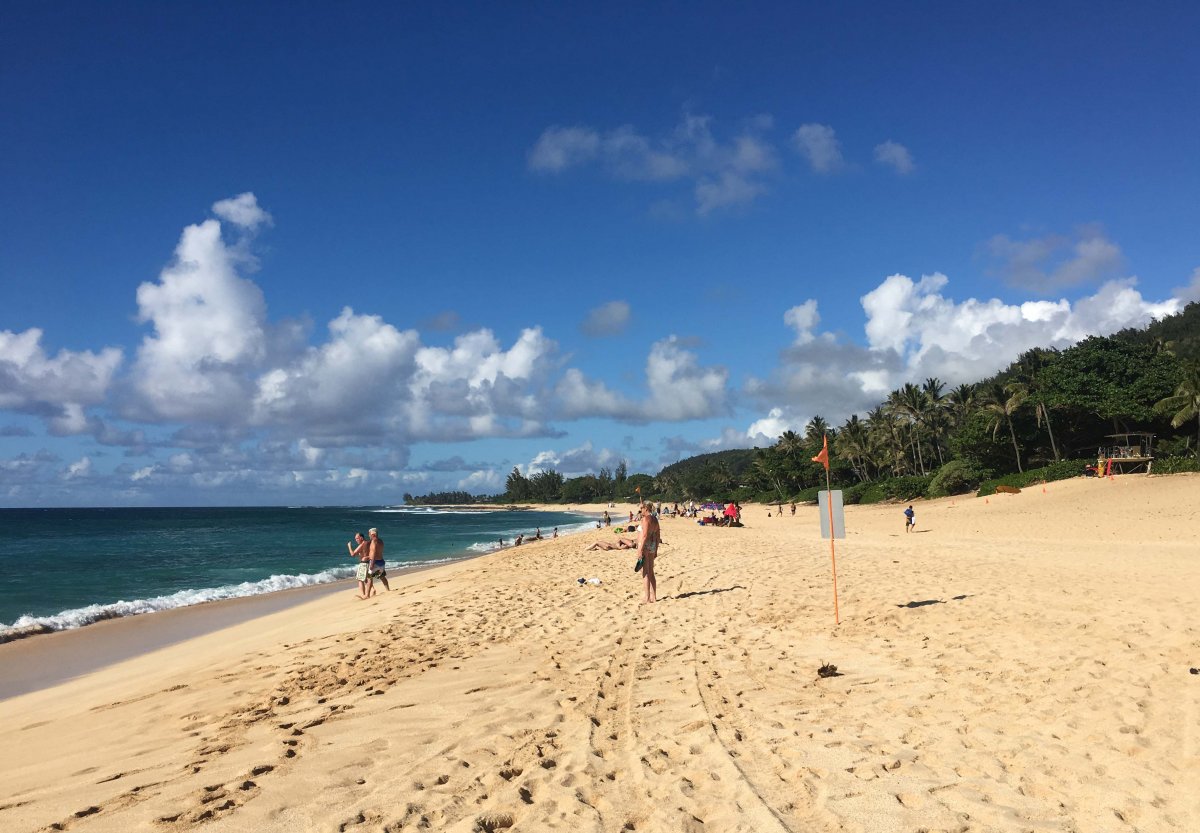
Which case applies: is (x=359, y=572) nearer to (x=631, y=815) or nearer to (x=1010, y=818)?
(x=631, y=815)

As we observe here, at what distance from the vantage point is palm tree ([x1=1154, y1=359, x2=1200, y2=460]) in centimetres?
3959

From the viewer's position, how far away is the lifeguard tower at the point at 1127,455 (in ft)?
132

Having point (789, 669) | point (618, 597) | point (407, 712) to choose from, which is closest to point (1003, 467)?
point (618, 597)

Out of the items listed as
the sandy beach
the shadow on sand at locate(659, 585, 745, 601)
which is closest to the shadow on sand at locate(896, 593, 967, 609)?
the sandy beach

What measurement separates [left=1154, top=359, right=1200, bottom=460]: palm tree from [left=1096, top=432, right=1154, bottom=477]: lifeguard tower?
2.47 metres

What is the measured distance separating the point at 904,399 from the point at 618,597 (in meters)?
60.2

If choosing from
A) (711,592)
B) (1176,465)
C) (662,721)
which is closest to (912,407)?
(1176,465)

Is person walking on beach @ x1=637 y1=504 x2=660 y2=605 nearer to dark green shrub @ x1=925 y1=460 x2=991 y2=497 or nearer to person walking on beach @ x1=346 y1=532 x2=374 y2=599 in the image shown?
person walking on beach @ x1=346 y1=532 x2=374 y2=599

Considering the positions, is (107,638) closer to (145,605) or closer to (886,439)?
(145,605)

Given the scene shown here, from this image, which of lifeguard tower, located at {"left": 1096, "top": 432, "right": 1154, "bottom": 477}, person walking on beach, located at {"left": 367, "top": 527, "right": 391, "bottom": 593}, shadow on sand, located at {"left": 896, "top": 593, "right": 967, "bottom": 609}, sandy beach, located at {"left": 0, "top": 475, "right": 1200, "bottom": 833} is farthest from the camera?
lifeguard tower, located at {"left": 1096, "top": 432, "right": 1154, "bottom": 477}

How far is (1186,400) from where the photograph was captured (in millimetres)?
40438

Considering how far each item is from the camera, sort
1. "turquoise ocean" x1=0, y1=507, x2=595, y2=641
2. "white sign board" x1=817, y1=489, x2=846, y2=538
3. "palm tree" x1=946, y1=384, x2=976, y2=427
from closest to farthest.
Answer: "white sign board" x1=817, y1=489, x2=846, y2=538 → "turquoise ocean" x1=0, y1=507, x2=595, y2=641 → "palm tree" x1=946, y1=384, x2=976, y2=427

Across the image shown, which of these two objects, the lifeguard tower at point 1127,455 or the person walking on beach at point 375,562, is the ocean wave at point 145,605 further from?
the lifeguard tower at point 1127,455

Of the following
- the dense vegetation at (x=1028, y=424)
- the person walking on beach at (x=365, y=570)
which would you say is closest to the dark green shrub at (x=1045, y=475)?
the dense vegetation at (x=1028, y=424)
